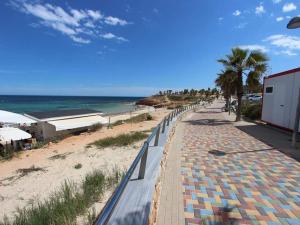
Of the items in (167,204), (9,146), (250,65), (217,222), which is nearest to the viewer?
(217,222)

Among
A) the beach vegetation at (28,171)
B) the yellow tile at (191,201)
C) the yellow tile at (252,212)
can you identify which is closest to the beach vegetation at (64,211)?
the yellow tile at (191,201)

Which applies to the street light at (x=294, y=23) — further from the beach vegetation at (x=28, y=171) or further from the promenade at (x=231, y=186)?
the beach vegetation at (x=28, y=171)

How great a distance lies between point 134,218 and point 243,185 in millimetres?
2829

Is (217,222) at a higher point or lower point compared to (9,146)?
higher

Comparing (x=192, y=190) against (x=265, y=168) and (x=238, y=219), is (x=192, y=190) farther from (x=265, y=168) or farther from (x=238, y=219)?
(x=265, y=168)

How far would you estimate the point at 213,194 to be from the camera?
3822 millimetres

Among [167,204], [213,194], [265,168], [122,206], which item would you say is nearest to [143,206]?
[122,206]

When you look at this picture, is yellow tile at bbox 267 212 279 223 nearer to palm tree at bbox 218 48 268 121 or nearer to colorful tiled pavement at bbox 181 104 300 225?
colorful tiled pavement at bbox 181 104 300 225

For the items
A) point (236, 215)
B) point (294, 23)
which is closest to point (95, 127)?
point (294, 23)

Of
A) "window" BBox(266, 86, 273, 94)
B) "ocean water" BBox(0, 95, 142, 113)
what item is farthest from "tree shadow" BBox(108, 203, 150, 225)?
"ocean water" BBox(0, 95, 142, 113)

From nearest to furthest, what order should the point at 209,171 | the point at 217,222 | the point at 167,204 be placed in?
the point at 217,222 < the point at 167,204 < the point at 209,171

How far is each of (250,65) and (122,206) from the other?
15.2m

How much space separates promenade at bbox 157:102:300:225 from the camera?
3.20 meters

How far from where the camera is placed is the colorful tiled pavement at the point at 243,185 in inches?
127
